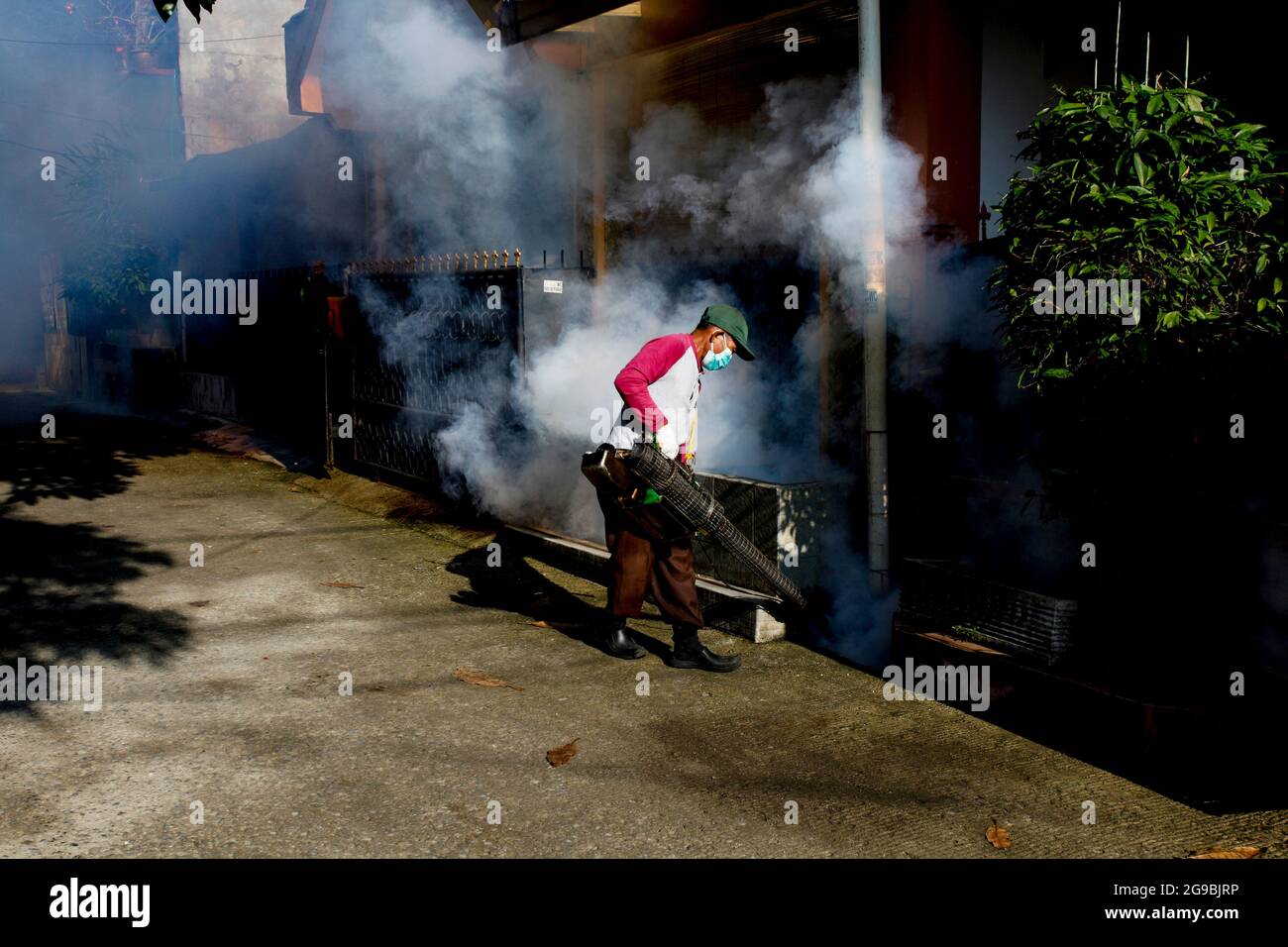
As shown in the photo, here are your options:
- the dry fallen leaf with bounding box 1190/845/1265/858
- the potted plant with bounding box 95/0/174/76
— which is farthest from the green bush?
the potted plant with bounding box 95/0/174/76

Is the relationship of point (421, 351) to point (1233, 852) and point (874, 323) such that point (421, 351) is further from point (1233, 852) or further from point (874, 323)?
point (1233, 852)

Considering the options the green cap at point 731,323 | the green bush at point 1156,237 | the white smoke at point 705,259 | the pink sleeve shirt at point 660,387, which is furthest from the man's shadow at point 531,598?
the green bush at point 1156,237

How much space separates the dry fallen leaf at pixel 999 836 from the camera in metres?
4.02

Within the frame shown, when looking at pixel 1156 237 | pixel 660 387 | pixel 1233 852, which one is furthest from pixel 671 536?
pixel 1233 852

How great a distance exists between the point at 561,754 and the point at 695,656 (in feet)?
4.62

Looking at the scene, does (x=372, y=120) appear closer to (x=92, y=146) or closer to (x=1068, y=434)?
(x=92, y=146)

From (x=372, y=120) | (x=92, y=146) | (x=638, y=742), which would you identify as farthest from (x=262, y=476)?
(x=92, y=146)

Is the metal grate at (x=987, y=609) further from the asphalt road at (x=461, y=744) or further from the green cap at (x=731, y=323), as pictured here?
the green cap at (x=731, y=323)
